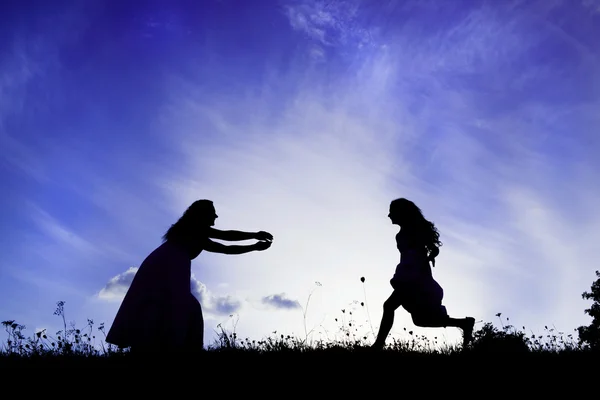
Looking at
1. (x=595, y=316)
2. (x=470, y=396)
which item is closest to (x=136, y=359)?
(x=470, y=396)

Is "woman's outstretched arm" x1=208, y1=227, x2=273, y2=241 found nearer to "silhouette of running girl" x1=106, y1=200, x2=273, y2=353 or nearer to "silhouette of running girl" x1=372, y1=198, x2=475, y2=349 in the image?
"silhouette of running girl" x1=106, y1=200, x2=273, y2=353

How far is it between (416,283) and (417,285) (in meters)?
0.04

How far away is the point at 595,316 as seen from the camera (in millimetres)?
33312

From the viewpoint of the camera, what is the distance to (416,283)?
8.40 metres

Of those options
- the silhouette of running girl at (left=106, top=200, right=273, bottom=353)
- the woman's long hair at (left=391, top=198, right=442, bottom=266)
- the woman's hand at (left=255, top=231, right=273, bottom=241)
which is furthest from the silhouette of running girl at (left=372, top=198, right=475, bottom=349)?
the silhouette of running girl at (left=106, top=200, right=273, bottom=353)

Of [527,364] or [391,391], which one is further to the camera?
[527,364]

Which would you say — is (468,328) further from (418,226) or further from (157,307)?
(157,307)

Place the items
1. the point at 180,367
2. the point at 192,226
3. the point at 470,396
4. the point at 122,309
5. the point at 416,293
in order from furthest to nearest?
the point at 416,293 < the point at 192,226 < the point at 122,309 < the point at 180,367 < the point at 470,396

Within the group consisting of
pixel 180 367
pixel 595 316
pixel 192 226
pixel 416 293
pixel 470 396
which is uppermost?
pixel 595 316

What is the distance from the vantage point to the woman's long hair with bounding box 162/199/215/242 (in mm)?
7290

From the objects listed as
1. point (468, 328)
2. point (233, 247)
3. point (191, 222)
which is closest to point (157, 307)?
point (191, 222)

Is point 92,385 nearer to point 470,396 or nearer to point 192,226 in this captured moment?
point 192,226

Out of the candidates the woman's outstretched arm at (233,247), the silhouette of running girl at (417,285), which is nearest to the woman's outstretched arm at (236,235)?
the woman's outstretched arm at (233,247)

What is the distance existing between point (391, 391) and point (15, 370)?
437cm
